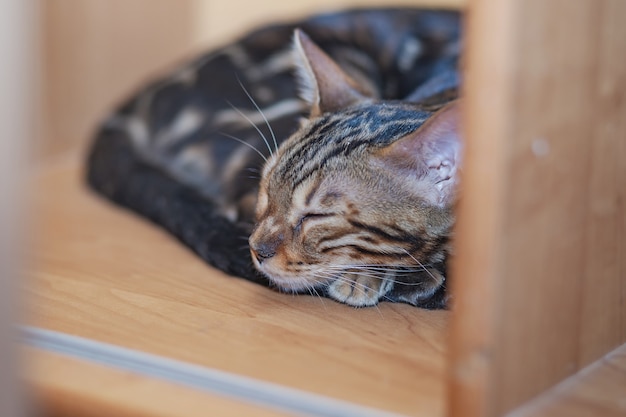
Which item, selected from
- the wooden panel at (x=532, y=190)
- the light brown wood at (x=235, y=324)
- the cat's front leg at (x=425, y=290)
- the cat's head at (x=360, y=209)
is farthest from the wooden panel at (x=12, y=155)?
the cat's front leg at (x=425, y=290)

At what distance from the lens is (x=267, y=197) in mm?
1508

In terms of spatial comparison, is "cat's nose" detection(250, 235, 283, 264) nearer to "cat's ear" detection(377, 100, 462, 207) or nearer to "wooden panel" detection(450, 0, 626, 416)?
"cat's ear" detection(377, 100, 462, 207)

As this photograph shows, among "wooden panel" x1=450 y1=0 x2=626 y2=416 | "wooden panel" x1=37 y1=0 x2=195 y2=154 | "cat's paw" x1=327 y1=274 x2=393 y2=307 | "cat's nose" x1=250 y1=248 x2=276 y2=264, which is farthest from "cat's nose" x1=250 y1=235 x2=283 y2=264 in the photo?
"wooden panel" x1=37 y1=0 x2=195 y2=154

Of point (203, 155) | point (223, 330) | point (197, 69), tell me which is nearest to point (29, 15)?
point (223, 330)

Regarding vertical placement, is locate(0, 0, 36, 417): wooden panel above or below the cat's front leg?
above

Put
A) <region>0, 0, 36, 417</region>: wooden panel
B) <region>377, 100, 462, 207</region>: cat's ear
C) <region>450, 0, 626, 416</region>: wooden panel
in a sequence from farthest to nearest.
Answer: <region>377, 100, 462, 207</region>: cat's ear
<region>450, 0, 626, 416</region>: wooden panel
<region>0, 0, 36, 417</region>: wooden panel

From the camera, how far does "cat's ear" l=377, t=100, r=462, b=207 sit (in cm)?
133

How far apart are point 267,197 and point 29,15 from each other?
0.69 m

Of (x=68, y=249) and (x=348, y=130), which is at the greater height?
(x=348, y=130)

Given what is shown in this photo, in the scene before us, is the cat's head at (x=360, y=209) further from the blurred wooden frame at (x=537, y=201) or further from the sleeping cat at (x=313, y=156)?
the blurred wooden frame at (x=537, y=201)

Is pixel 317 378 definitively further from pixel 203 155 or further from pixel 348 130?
pixel 203 155

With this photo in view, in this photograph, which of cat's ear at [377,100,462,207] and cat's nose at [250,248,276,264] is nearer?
cat's ear at [377,100,462,207]

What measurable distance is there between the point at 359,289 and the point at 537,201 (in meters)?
0.49

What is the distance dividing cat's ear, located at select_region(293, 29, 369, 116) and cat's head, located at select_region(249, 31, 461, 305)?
0.54 ft
